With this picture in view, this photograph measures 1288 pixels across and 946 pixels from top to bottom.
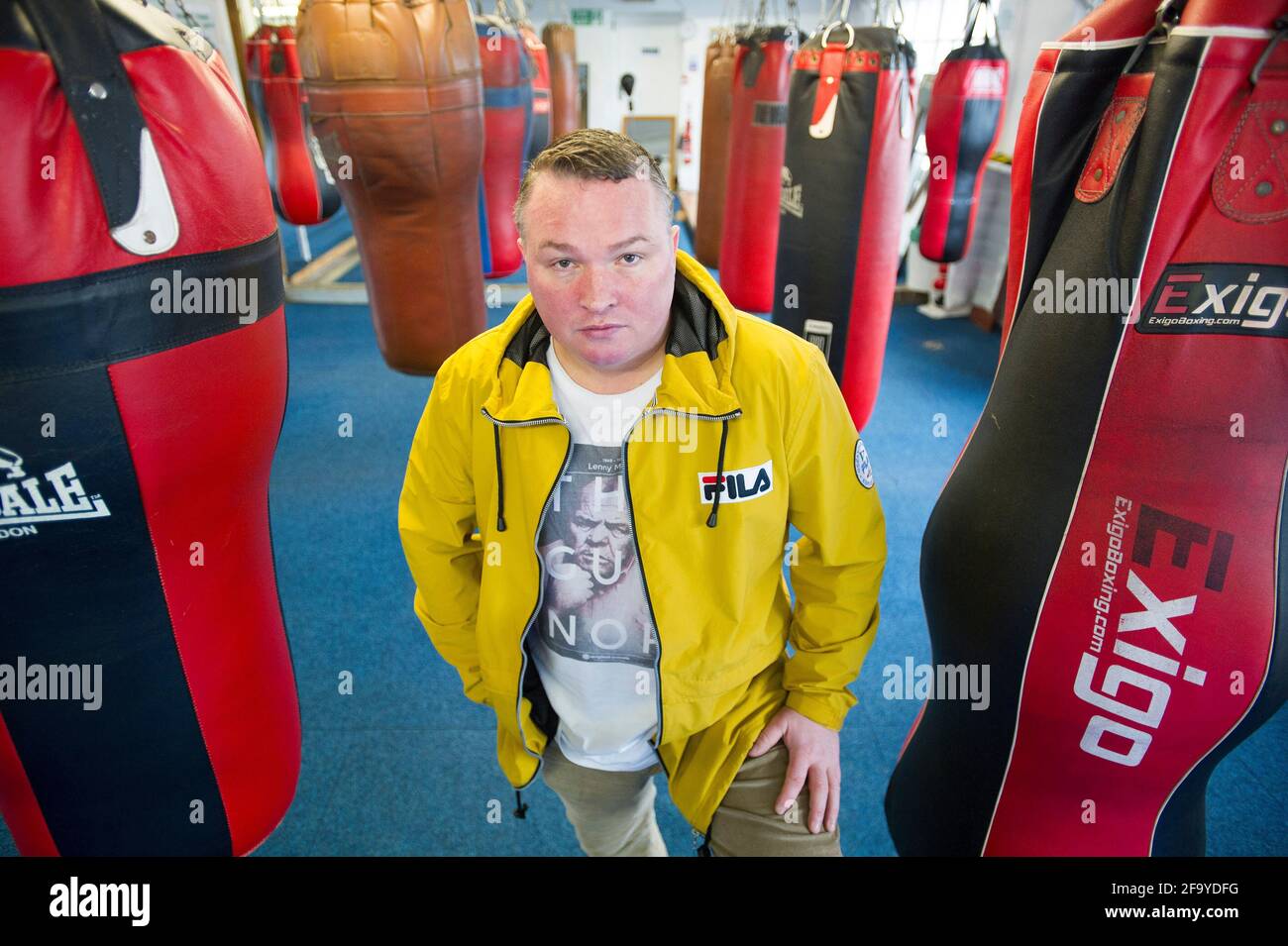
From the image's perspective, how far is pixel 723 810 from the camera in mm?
1241

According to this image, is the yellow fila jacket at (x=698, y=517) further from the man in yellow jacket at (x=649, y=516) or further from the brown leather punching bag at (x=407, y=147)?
→ the brown leather punching bag at (x=407, y=147)

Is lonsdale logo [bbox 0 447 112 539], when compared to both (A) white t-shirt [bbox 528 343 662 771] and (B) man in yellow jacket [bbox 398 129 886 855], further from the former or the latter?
(A) white t-shirt [bbox 528 343 662 771]

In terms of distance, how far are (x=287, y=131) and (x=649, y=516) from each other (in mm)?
2848

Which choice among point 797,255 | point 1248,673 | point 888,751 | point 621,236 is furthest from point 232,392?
point 797,255

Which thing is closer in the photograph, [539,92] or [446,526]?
[446,526]

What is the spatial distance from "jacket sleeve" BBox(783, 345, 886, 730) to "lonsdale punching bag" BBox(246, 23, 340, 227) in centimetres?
250

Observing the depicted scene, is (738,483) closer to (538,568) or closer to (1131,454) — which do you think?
(538,568)

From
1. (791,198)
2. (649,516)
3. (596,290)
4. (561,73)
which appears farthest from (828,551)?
(561,73)

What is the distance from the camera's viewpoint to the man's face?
3.20ft

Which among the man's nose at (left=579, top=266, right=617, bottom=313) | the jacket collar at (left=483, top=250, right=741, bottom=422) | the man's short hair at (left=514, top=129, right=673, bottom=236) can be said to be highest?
the man's short hair at (left=514, top=129, right=673, bottom=236)

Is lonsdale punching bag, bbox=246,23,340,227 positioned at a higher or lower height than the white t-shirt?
higher

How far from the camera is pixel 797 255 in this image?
2.82 meters

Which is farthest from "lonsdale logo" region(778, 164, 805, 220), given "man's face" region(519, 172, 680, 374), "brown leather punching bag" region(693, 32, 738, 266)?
"brown leather punching bag" region(693, 32, 738, 266)

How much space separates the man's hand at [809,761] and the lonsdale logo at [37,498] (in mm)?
1017
